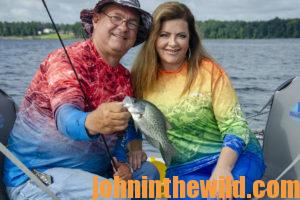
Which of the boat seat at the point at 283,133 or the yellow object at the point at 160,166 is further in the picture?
the yellow object at the point at 160,166

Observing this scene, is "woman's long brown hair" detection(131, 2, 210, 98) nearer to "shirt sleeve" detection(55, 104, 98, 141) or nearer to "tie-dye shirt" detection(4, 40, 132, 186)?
"tie-dye shirt" detection(4, 40, 132, 186)

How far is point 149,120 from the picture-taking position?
9.84ft

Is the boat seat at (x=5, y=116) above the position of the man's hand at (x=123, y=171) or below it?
above

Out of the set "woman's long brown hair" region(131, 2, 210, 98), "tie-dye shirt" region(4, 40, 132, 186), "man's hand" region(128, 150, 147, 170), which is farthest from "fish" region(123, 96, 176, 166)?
"woman's long brown hair" region(131, 2, 210, 98)

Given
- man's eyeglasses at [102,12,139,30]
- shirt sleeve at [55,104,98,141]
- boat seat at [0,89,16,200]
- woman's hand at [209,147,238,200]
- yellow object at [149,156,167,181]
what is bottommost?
yellow object at [149,156,167,181]

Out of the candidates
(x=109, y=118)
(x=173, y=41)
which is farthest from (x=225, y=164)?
(x=109, y=118)

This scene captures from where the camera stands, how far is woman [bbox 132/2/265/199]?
151 inches

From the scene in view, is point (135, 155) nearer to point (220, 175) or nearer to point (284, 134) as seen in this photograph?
point (220, 175)

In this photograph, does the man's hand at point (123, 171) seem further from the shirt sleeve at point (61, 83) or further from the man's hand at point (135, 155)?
the shirt sleeve at point (61, 83)

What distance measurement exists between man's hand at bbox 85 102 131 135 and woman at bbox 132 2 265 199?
1.24 metres

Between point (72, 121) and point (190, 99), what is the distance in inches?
53.0

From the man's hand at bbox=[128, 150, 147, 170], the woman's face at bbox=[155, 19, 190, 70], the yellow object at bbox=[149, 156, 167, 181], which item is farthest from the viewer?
the yellow object at bbox=[149, 156, 167, 181]

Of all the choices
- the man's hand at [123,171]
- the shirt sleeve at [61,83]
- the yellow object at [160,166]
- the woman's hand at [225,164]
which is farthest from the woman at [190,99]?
the yellow object at [160,166]

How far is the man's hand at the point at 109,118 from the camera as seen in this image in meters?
2.68
